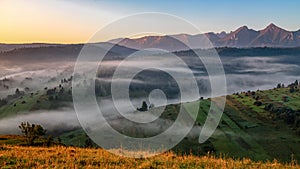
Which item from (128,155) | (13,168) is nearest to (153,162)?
(128,155)

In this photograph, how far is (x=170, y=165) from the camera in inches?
601

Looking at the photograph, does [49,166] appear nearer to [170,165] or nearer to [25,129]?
[170,165]

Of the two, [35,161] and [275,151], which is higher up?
[35,161]

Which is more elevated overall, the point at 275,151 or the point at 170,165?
the point at 170,165

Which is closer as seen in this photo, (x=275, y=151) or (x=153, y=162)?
(x=153, y=162)

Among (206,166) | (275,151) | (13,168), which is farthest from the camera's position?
(275,151)

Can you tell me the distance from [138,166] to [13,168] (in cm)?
545

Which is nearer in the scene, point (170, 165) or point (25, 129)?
point (170, 165)

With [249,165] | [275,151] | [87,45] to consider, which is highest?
[87,45]

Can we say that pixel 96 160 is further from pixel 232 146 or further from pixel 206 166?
pixel 232 146

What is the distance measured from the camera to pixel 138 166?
14.6 metres

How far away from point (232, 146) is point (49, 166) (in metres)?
193

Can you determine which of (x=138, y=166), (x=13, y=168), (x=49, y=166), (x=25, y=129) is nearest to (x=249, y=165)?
(x=138, y=166)

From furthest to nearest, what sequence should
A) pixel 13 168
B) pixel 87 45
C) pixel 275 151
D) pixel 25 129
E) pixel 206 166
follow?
pixel 275 151 → pixel 25 129 → pixel 87 45 → pixel 206 166 → pixel 13 168
